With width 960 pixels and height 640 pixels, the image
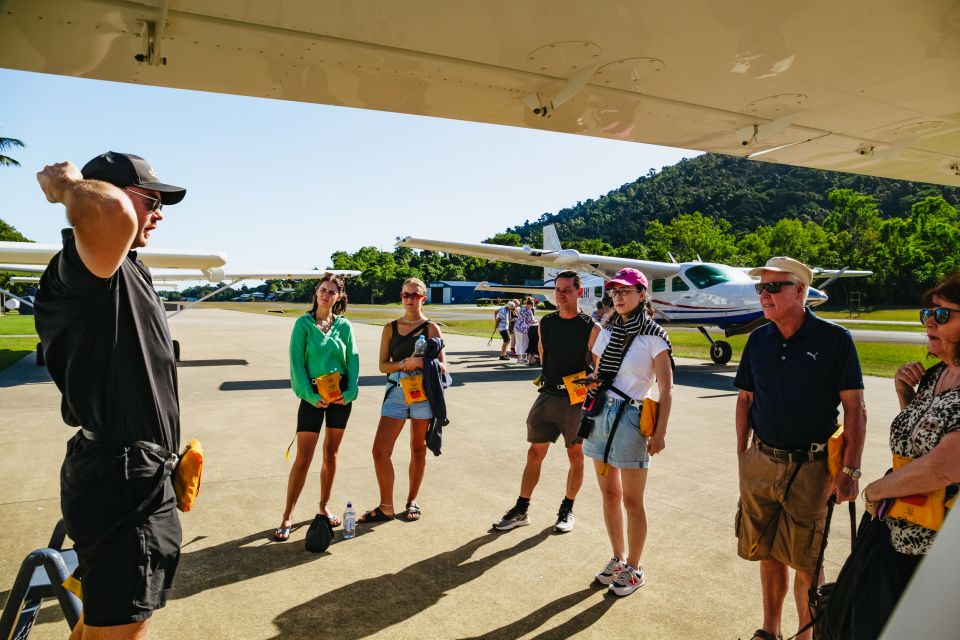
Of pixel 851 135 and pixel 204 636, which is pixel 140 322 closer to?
pixel 204 636

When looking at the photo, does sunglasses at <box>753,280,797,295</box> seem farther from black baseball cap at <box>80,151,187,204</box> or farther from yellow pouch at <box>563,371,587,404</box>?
black baseball cap at <box>80,151,187,204</box>

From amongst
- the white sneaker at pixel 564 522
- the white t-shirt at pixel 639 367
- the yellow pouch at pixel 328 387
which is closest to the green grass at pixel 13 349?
the yellow pouch at pixel 328 387

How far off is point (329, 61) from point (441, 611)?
9.19ft

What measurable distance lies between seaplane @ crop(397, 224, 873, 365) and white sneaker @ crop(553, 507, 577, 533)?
9.58 meters

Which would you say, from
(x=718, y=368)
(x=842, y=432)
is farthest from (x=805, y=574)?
(x=718, y=368)

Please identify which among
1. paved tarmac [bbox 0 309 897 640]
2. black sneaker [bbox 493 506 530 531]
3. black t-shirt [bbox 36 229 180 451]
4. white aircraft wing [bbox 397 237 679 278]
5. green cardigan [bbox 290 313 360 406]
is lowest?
paved tarmac [bbox 0 309 897 640]

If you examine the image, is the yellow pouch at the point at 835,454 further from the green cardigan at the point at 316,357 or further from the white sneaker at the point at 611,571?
the green cardigan at the point at 316,357

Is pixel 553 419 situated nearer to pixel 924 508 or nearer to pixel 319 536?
pixel 319 536

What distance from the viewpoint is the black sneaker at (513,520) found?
13.3 feet

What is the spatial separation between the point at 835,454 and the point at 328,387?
9.88 ft

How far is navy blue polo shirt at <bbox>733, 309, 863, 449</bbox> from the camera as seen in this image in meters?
2.61

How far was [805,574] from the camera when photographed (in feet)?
8.74

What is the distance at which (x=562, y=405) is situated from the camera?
4.12 metres

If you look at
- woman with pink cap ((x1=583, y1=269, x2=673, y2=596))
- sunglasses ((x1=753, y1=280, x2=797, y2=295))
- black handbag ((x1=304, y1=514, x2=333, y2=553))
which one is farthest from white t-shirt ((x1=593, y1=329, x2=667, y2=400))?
black handbag ((x1=304, y1=514, x2=333, y2=553))
